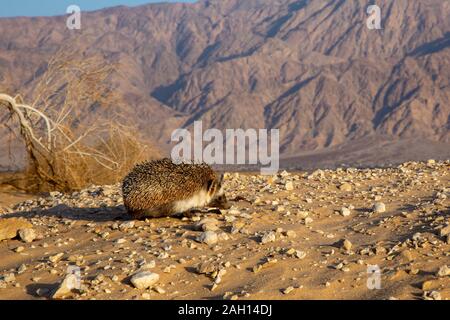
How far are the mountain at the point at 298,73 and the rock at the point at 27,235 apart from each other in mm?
59016

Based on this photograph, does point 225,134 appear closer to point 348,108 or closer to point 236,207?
point 348,108

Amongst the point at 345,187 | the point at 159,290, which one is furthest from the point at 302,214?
the point at 159,290

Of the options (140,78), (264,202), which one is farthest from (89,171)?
(140,78)

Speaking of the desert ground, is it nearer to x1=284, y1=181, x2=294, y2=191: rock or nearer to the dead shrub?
x1=284, y1=181, x2=294, y2=191: rock

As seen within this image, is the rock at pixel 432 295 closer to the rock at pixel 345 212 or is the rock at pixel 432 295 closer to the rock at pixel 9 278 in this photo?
the rock at pixel 345 212

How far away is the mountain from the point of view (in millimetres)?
99500

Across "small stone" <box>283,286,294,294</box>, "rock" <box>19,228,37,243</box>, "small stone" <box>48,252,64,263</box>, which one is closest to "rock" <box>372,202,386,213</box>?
"small stone" <box>283,286,294,294</box>

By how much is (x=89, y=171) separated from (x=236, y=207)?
33.0 ft

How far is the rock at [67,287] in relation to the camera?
18.4ft

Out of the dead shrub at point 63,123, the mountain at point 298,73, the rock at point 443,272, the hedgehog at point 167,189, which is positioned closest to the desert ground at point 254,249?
the rock at point 443,272

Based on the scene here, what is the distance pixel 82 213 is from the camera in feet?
30.6

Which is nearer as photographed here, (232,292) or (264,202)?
(232,292)

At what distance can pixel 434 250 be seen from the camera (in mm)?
6234
